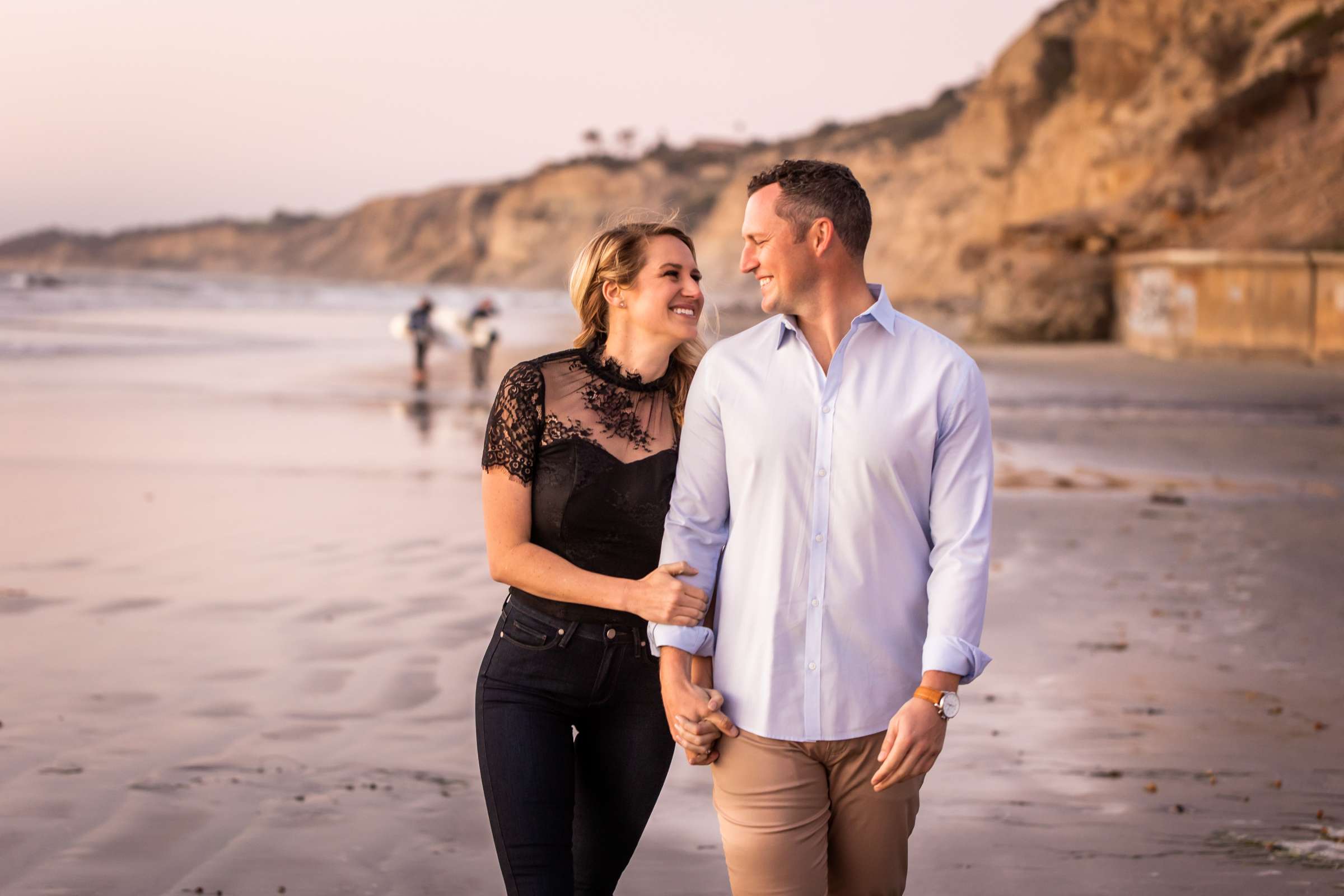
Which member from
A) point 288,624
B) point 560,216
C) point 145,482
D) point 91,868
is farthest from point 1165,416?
point 560,216

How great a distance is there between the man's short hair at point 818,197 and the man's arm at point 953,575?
14.6 inches

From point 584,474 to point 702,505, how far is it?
44 centimetres

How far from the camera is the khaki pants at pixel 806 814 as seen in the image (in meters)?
2.63

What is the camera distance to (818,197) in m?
2.67

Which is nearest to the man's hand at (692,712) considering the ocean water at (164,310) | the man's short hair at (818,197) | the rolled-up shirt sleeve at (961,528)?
the rolled-up shirt sleeve at (961,528)

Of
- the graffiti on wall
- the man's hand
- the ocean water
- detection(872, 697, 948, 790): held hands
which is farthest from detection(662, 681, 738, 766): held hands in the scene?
the ocean water

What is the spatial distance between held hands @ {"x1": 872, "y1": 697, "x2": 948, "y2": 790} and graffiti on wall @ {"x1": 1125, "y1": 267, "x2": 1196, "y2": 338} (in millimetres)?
25473

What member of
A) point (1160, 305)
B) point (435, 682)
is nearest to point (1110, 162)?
point (1160, 305)

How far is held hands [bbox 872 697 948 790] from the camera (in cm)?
250

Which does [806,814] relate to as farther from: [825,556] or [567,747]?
[567,747]

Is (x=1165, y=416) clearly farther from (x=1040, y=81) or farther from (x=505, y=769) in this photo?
(x=1040, y=81)

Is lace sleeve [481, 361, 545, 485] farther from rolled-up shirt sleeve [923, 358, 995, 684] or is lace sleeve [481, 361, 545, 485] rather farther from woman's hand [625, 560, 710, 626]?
rolled-up shirt sleeve [923, 358, 995, 684]

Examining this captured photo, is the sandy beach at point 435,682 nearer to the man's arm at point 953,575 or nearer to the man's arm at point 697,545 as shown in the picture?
the man's arm at point 697,545

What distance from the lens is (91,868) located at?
13.2ft
